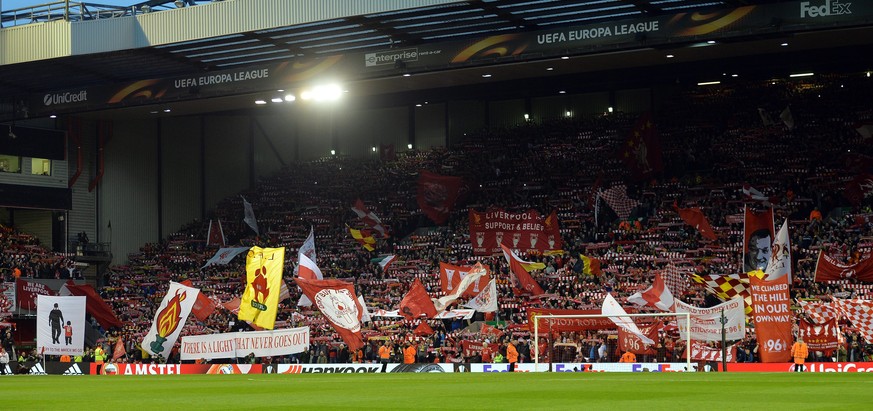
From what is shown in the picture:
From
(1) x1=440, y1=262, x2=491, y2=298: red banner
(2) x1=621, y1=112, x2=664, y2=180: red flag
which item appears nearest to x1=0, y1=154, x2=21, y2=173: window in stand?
(1) x1=440, y1=262, x2=491, y2=298: red banner

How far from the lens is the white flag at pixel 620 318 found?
3603 centimetres

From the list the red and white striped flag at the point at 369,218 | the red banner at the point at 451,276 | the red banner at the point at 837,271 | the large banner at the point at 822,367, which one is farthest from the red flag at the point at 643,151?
the large banner at the point at 822,367

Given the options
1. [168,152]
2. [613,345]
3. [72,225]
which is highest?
[168,152]

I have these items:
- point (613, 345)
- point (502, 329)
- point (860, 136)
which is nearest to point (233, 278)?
point (502, 329)

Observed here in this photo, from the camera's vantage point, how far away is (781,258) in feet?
125

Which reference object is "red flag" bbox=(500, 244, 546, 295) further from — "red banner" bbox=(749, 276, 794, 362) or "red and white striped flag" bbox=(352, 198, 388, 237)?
"red and white striped flag" bbox=(352, 198, 388, 237)

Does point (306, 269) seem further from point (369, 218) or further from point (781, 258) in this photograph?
point (781, 258)

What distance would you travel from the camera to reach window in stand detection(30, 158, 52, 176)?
5625 centimetres

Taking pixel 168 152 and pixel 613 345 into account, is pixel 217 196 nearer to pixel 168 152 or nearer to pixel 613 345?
pixel 168 152

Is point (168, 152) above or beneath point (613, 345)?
above

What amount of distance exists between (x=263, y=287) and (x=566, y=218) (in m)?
16.8

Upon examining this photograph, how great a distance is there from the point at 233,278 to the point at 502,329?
1695 centimetres

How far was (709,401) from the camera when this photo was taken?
54.9 feet

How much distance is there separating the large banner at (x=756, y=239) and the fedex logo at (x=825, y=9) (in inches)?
→ 276
